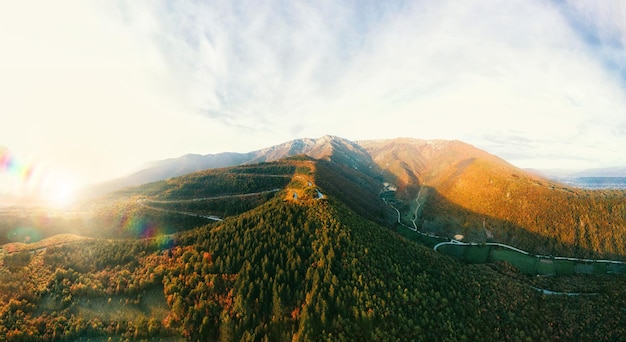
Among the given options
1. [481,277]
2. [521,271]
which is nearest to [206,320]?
[481,277]

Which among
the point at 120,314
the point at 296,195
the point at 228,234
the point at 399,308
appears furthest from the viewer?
the point at 296,195

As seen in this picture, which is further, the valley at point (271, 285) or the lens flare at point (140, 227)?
the lens flare at point (140, 227)

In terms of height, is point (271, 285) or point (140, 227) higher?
point (140, 227)

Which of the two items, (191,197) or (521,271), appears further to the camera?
(191,197)

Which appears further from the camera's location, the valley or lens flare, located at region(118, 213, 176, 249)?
lens flare, located at region(118, 213, 176, 249)

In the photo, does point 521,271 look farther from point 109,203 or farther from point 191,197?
point 109,203

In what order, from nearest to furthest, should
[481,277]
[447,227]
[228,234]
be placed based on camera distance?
1. [228,234]
2. [481,277]
3. [447,227]

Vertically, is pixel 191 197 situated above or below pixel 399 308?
above

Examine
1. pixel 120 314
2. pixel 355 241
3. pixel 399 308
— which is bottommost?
pixel 399 308

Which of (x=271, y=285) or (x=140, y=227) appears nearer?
(x=271, y=285)
